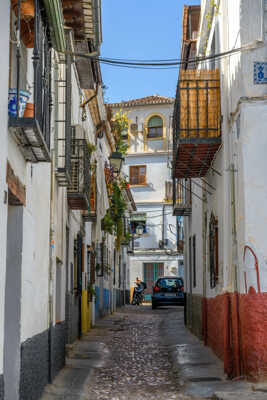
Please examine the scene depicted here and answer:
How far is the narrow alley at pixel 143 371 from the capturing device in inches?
355

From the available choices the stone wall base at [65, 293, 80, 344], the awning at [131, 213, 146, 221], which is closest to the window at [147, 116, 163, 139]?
the awning at [131, 213, 146, 221]

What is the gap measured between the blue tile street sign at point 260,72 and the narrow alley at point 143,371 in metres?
4.38

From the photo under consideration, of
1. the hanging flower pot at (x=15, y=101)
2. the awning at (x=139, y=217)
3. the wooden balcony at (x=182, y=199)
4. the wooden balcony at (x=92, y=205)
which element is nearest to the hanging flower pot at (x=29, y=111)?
the hanging flower pot at (x=15, y=101)

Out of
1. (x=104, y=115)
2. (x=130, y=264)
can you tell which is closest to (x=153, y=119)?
(x=130, y=264)

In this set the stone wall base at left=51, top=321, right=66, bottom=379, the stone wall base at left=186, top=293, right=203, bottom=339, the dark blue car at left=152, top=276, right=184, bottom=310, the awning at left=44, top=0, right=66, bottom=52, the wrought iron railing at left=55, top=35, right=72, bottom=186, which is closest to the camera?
the awning at left=44, top=0, right=66, bottom=52

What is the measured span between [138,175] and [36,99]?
39585mm

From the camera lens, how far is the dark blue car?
29.6 m

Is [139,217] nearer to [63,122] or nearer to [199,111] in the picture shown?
[63,122]

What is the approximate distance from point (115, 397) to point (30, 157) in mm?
3760

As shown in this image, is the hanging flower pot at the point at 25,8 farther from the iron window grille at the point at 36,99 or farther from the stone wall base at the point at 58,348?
the stone wall base at the point at 58,348

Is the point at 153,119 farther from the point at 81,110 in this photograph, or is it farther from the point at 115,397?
→ the point at 115,397

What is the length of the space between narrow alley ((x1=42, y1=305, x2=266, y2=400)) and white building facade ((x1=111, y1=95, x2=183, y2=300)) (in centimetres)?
2706

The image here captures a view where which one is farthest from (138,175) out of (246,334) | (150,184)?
(246,334)

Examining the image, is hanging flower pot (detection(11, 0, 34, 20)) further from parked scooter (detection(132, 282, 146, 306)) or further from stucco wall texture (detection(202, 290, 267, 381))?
parked scooter (detection(132, 282, 146, 306))
